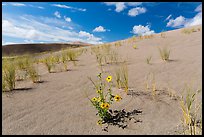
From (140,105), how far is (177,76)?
146cm

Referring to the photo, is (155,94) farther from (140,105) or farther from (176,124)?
(176,124)

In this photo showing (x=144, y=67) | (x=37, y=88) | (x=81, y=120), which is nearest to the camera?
(x=81, y=120)

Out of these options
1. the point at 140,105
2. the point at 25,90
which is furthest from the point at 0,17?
the point at 140,105

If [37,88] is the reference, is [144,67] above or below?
above

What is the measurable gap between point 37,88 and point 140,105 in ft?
6.36

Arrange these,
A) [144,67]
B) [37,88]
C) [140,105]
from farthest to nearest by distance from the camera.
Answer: [144,67]
[37,88]
[140,105]

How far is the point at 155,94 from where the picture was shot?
330 centimetres

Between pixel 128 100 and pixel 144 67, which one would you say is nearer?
pixel 128 100

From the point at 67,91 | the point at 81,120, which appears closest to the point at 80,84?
the point at 67,91

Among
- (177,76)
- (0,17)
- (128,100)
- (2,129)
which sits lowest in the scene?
(2,129)

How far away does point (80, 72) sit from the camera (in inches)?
200

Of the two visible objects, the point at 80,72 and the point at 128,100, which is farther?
the point at 80,72

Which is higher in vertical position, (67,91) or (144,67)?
(144,67)

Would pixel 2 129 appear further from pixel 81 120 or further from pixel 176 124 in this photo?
pixel 176 124
